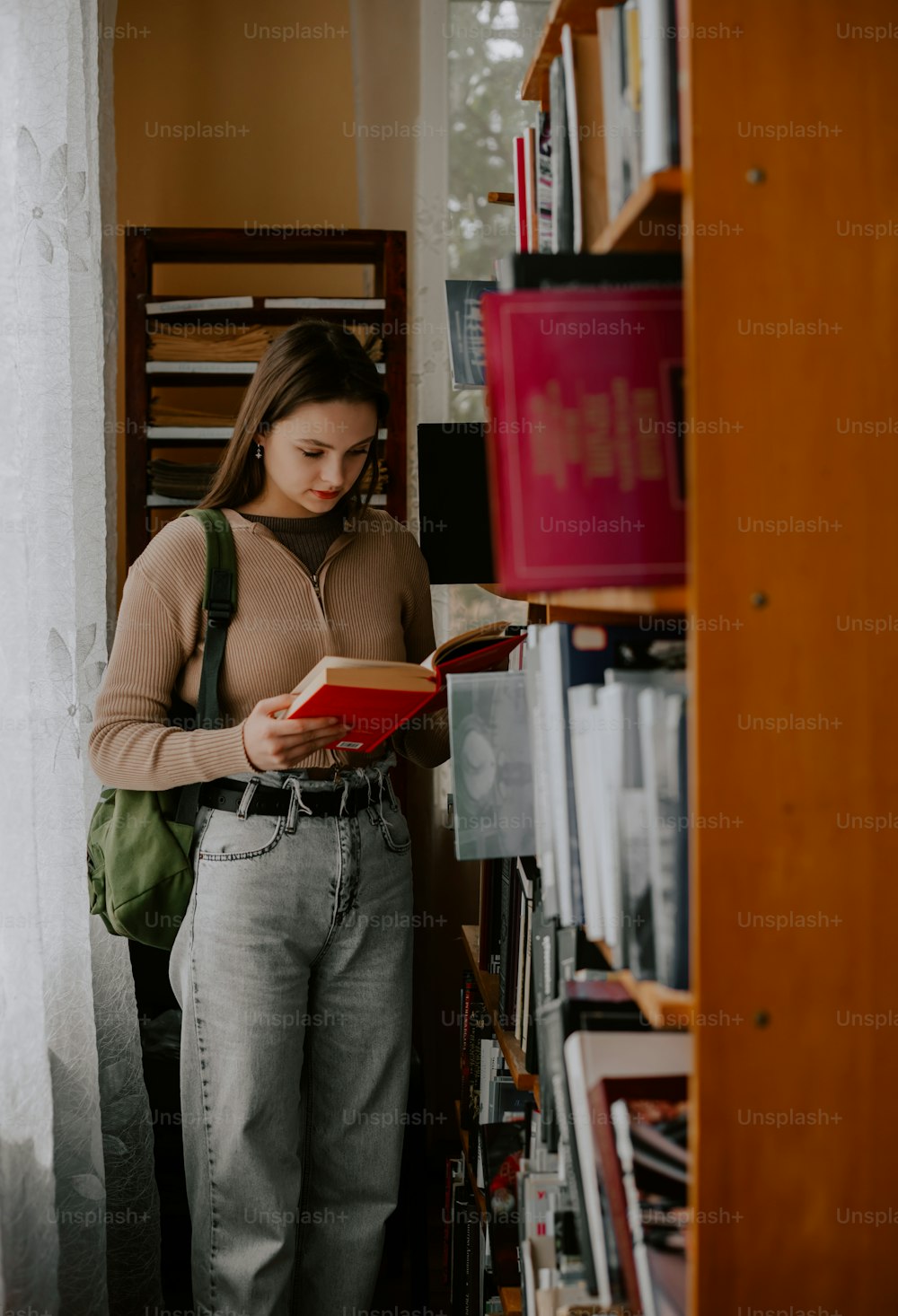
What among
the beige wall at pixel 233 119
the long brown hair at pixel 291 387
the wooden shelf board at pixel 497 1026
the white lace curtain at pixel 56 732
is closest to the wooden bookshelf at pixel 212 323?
the beige wall at pixel 233 119

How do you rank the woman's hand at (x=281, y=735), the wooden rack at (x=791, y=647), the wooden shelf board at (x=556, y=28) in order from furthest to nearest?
the woman's hand at (x=281, y=735) → the wooden shelf board at (x=556, y=28) → the wooden rack at (x=791, y=647)

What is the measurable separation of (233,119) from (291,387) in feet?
4.56

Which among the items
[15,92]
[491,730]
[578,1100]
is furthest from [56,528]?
[578,1100]

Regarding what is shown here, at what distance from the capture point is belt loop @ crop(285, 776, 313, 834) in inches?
59.3

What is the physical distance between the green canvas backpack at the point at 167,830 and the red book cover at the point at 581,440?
763 millimetres

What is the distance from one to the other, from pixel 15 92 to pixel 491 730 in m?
1.06

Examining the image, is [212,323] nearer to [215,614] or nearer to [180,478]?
[180,478]

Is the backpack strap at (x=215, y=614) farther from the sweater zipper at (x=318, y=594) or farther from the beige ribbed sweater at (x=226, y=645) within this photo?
the sweater zipper at (x=318, y=594)

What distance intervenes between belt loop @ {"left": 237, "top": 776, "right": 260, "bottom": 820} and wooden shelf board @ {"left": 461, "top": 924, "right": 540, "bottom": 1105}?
0.52m

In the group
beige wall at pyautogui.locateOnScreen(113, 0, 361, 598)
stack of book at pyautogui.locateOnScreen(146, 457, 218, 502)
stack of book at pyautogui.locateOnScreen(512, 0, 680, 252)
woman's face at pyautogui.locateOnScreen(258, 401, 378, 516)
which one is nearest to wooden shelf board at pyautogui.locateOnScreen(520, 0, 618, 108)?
stack of book at pyautogui.locateOnScreen(512, 0, 680, 252)

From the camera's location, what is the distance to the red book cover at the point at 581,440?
884 millimetres

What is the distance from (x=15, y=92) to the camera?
1451 millimetres

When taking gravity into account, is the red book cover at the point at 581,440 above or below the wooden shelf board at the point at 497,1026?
above

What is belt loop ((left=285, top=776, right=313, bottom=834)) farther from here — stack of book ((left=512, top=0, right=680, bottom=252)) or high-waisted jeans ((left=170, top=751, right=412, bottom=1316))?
stack of book ((left=512, top=0, right=680, bottom=252))
